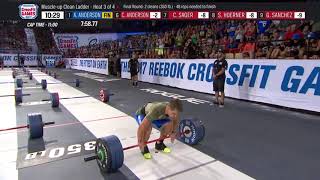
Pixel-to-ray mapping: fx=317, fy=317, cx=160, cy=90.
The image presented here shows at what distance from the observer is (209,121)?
25.6 feet

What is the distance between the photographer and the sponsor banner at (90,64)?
90.9 feet

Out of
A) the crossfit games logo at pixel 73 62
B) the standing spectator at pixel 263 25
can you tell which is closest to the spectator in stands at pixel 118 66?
the standing spectator at pixel 263 25

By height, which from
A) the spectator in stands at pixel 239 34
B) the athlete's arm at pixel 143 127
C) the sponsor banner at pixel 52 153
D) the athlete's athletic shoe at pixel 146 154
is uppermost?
the spectator in stands at pixel 239 34

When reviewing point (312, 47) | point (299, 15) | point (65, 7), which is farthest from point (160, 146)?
point (65, 7)

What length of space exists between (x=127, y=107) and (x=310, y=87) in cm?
532

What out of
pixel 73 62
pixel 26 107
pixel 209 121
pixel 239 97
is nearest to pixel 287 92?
pixel 239 97

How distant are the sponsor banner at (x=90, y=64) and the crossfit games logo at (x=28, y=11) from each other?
1140cm

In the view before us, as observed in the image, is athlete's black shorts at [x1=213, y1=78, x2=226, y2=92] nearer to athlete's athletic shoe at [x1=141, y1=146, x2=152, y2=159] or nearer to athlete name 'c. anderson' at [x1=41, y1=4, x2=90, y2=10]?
athlete's athletic shoe at [x1=141, y1=146, x2=152, y2=159]

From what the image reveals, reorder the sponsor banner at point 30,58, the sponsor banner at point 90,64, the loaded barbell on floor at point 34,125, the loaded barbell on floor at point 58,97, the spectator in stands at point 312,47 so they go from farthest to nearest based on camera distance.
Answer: the sponsor banner at point 30,58
the sponsor banner at point 90,64
the loaded barbell on floor at point 58,97
the spectator in stands at point 312,47
the loaded barbell on floor at point 34,125

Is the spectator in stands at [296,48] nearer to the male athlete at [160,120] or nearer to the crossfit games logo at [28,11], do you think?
the male athlete at [160,120]

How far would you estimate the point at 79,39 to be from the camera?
41750 millimetres

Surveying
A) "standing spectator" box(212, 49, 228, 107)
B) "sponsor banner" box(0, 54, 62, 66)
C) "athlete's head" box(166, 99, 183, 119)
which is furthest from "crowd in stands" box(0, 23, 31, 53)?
"athlete's head" box(166, 99, 183, 119)

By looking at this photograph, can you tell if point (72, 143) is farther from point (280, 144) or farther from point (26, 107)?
point (26, 107)
